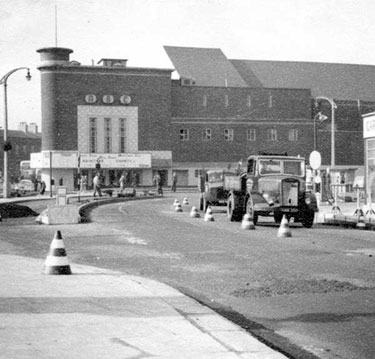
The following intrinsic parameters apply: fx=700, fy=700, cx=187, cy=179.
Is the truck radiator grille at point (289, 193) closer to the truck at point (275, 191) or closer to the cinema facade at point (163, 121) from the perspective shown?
the truck at point (275, 191)

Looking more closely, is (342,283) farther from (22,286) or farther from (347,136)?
(347,136)

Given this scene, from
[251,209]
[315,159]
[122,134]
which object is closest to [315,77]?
[122,134]

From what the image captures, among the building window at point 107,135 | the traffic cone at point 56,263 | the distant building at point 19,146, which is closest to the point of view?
the traffic cone at point 56,263

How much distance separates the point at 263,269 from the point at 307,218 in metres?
11.5

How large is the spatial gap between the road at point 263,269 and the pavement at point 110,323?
458mm

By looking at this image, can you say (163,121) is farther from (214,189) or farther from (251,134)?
(214,189)

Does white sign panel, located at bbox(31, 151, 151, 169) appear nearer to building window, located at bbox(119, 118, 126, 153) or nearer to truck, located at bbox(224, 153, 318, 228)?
building window, located at bbox(119, 118, 126, 153)

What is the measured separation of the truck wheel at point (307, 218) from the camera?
22.3 m

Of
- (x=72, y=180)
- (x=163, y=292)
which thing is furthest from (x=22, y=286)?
(x=72, y=180)

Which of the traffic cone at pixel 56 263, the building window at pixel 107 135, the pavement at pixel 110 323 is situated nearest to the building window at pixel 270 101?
the building window at pixel 107 135

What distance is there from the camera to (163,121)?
85375 mm

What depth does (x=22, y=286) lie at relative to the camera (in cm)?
903

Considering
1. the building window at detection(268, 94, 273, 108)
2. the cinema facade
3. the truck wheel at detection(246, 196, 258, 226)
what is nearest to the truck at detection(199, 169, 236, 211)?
the truck wheel at detection(246, 196, 258, 226)

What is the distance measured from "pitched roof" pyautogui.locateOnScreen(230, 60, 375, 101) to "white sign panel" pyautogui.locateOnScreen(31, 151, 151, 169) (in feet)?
68.0
